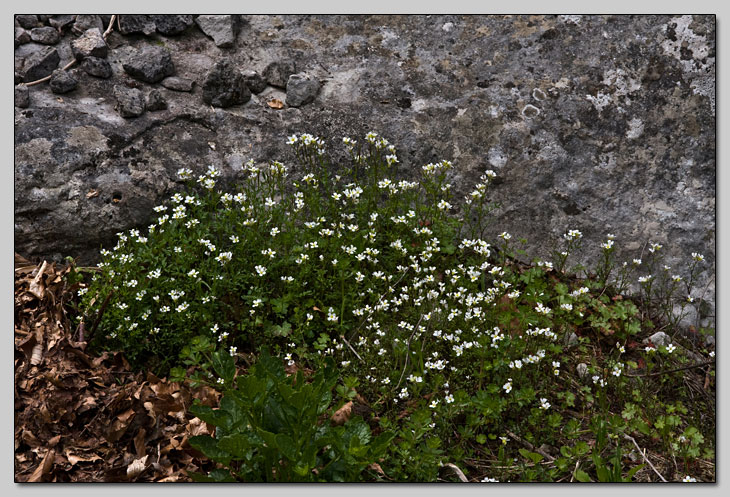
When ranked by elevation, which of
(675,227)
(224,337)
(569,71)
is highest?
(569,71)

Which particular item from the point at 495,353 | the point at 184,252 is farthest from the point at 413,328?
the point at 184,252

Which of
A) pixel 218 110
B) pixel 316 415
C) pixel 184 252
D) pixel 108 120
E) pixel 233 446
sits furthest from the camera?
pixel 218 110

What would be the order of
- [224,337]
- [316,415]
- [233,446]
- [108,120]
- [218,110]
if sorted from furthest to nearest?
1. [218,110]
2. [108,120]
3. [224,337]
4. [316,415]
5. [233,446]

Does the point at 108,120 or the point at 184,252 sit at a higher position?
the point at 108,120

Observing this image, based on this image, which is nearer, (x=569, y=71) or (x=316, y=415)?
(x=316, y=415)

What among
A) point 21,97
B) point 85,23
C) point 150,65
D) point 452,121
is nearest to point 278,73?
point 150,65

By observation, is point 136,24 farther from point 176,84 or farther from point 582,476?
point 582,476

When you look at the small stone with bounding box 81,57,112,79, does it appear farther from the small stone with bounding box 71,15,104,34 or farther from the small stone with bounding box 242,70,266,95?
the small stone with bounding box 242,70,266,95

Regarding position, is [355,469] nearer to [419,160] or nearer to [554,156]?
[419,160]
